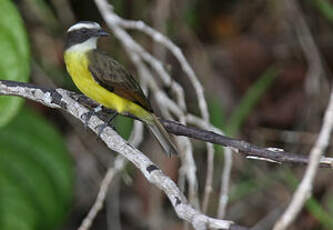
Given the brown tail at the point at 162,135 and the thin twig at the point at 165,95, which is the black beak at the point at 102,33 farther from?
the brown tail at the point at 162,135

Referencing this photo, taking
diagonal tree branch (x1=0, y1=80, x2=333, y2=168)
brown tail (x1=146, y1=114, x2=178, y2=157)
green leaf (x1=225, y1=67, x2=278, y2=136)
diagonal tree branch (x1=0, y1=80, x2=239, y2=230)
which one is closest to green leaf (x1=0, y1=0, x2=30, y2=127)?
diagonal tree branch (x1=0, y1=80, x2=333, y2=168)

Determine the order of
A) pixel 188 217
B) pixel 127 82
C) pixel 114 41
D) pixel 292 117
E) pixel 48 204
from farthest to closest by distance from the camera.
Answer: pixel 292 117 → pixel 114 41 → pixel 48 204 → pixel 127 82 → pixel 188 217

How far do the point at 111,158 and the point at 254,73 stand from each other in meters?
1.34

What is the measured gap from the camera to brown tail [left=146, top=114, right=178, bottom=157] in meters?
2.79

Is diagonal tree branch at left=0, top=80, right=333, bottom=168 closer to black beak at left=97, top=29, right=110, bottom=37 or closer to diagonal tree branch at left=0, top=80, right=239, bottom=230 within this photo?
diagonal tree branch at left=0, top=80, right=239, bottom=230

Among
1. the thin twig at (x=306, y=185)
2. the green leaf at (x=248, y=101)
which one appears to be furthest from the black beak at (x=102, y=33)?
the thin twig at (x=306, y=185)

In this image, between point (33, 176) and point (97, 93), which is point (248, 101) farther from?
point (97, 93)

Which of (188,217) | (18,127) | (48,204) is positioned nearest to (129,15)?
(18,127)

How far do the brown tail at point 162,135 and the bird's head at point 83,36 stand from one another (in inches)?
23.2

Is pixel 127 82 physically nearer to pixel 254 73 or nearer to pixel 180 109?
pixel 180 109

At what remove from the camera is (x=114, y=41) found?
4691 millimetres

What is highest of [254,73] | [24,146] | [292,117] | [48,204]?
[24,146]

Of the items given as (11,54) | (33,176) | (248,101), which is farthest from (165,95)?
(248,101)

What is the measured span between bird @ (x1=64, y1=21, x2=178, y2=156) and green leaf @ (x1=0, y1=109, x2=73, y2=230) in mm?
797
